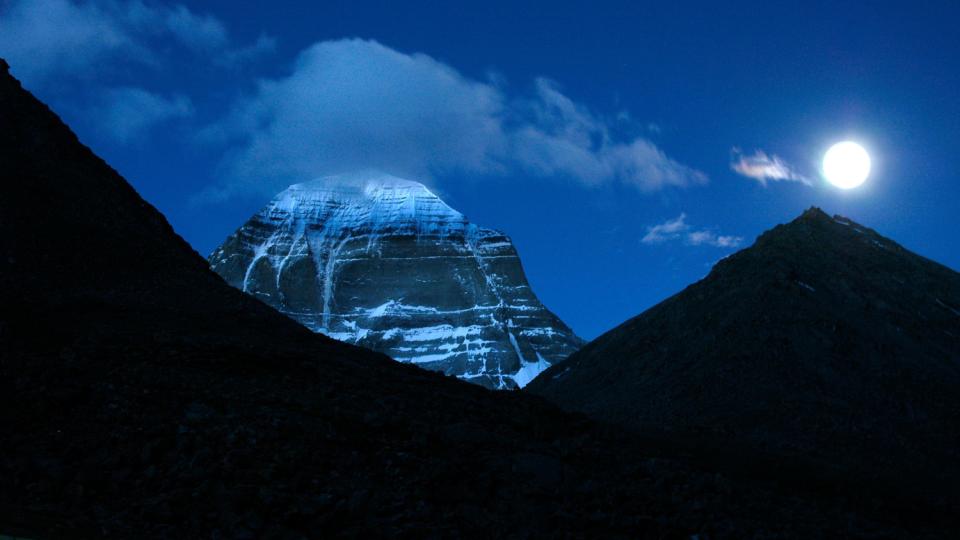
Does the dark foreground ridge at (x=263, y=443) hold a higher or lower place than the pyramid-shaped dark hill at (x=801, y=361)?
lower

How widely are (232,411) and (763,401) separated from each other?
130ft

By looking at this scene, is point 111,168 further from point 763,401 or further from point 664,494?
point 763,401

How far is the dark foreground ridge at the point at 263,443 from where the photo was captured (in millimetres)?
16359

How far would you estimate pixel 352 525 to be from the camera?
1631cm

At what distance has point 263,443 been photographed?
1886 centimetres

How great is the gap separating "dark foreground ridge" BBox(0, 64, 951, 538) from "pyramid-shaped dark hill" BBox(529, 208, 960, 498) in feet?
44.7

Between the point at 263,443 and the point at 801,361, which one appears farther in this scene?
the point at 801,361

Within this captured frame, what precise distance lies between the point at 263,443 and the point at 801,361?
153ft

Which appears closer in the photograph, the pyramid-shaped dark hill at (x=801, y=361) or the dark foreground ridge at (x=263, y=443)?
the dark foreground ridge at (x=263, y=443)

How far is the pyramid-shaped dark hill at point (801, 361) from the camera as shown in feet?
156

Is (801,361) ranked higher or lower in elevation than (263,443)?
higher

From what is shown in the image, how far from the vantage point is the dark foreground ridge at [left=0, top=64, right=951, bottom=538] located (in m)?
16.4

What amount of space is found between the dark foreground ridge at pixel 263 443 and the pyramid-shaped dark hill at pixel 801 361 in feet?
44.7

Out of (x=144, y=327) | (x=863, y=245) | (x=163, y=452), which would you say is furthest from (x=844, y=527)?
(x=863, y=245)
